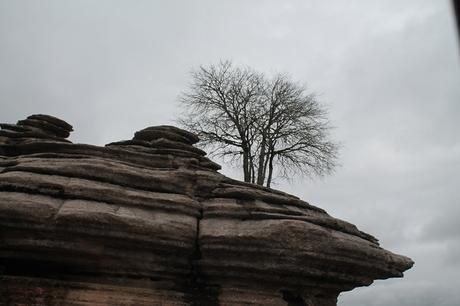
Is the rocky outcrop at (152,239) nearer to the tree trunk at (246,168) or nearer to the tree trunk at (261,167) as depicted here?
the tree trunk at (246,168)

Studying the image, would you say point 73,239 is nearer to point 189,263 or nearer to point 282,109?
point 189,263

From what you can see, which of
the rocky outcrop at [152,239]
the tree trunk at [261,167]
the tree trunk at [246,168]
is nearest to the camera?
the rocky outcrop at [152,239]

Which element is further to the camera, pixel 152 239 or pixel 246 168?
pixel 246 168

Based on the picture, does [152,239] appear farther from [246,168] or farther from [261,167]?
[261,167]

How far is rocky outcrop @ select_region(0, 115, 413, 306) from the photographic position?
871 cm

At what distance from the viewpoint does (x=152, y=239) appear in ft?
30.0

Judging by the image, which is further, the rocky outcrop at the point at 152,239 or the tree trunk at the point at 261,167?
the tree trunk at the point at 261,167

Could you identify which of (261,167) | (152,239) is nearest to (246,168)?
(261,167)

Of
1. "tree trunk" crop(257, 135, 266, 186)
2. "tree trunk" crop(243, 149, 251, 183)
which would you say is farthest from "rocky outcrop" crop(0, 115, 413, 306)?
"tree trunk" crop(257, 135, 266, 186)

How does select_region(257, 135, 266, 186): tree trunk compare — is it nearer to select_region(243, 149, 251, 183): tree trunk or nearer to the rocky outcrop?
select_region(243, 149, 251, 183): tree trunk

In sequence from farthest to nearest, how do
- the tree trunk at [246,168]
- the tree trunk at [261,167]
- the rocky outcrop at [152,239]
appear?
the tree trunk at [261,167]
the tree trunk at [246,168]
the rocky outcrop at [152,239]

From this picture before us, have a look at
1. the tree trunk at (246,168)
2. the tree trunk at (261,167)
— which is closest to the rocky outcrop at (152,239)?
the tree trunk at (246,168)

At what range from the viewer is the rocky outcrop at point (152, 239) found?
871 cm

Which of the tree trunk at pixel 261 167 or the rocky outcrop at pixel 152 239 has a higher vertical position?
the tree trunk at pixel 261 167
